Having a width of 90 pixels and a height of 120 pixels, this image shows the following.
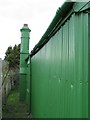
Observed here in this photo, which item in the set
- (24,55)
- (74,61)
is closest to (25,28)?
(24,55)

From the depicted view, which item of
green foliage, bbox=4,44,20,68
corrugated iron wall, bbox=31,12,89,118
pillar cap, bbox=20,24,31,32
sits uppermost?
pillar cap, bbox=20,24,31,32

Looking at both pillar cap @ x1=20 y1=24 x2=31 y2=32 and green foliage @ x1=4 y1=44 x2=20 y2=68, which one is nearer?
pillar cap @ x1=20 y1=24 x2=31 y2=32

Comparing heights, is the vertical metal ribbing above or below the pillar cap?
below

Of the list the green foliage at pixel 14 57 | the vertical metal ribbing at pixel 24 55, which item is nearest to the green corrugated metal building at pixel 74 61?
the vertical metal ribbing at pixel 24 55

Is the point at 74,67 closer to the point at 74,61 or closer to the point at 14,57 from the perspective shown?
the point at 74,61

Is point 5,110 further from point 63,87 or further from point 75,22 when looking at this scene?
point 75,22

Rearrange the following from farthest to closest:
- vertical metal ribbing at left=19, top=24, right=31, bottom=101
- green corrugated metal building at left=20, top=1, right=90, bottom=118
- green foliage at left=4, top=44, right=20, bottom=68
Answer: green foliage at left=4, top=44, right=20, bottom=68 → vertical metal ribbing at left=19, top=24, right=31, bottom=101 → green corrugated metal building at left=20, top=1, right=90, bottom=118

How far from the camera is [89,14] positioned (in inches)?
148

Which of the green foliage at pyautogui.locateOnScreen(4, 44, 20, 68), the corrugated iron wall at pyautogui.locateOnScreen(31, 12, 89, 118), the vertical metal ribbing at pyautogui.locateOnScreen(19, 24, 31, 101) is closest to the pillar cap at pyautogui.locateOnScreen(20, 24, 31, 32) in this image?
the vertical metal ribbing at pyautogui.locateOnScreen(19, 24, 31, 101)

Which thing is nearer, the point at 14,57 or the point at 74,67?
the point at 74,67

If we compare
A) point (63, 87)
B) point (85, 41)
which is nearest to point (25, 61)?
point (63, 87)

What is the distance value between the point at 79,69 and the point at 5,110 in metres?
10.9

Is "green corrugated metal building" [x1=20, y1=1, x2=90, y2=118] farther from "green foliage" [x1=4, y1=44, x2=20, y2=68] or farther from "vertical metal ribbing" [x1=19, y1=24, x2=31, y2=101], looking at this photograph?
"green foliage" [x1=4, y1=44, x2=20, y2=68]

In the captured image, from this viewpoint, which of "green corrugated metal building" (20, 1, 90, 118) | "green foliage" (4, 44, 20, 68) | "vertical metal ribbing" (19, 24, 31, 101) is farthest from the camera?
"green foliage" (4, 44, 20, 68)
